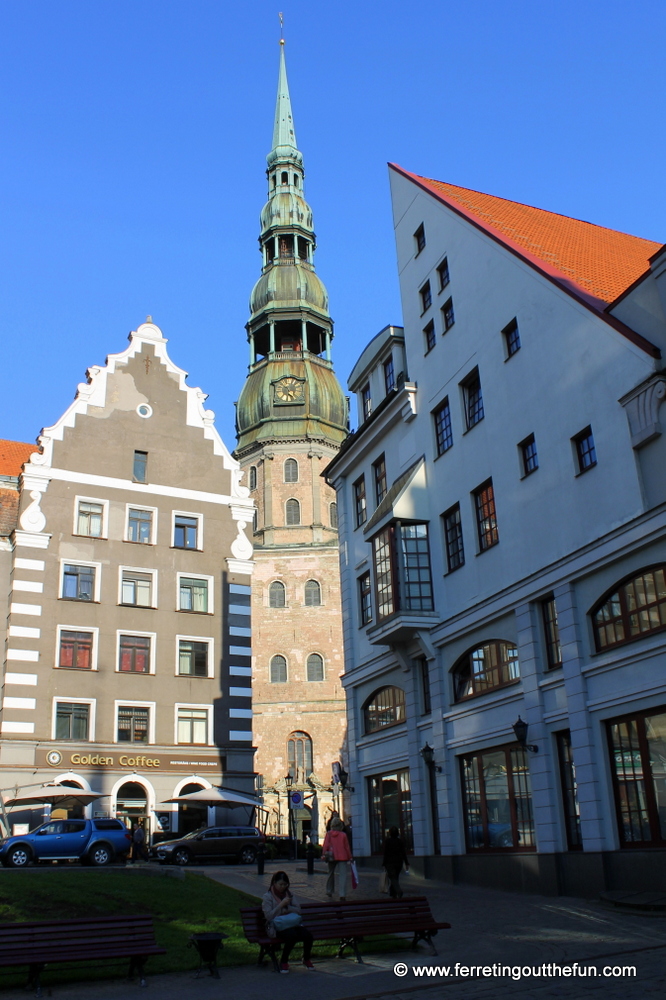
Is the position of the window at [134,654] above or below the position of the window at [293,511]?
below

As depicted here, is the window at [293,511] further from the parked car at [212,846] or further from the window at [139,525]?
the parked car at [212,846]

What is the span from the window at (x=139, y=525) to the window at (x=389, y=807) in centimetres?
1476

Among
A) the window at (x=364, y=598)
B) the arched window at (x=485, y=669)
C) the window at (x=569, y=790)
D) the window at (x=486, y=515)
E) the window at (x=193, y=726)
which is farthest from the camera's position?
the window at (x=193, y=726)

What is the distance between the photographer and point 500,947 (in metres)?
14.1

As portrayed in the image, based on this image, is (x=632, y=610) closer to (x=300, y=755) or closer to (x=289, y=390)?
(x=300, y=755)

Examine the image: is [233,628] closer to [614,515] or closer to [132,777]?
[132,777]

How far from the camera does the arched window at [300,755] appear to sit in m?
66.1

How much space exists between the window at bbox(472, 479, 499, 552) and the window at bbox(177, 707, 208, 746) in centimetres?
1791

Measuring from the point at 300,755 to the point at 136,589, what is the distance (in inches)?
1228

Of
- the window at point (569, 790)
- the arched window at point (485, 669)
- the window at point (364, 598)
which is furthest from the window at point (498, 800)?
the window at point (364, 598)

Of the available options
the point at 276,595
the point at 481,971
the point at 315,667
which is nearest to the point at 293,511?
the point at 276,595

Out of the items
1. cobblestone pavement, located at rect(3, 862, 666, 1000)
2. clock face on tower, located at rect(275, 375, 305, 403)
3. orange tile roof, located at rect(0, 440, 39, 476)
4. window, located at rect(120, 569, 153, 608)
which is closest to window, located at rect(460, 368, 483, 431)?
cobblestone pavement, located at rect(3, 862, 666, 1000)

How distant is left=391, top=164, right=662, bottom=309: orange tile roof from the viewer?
24.6m

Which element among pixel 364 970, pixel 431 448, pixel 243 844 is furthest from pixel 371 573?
pixel 364 970
